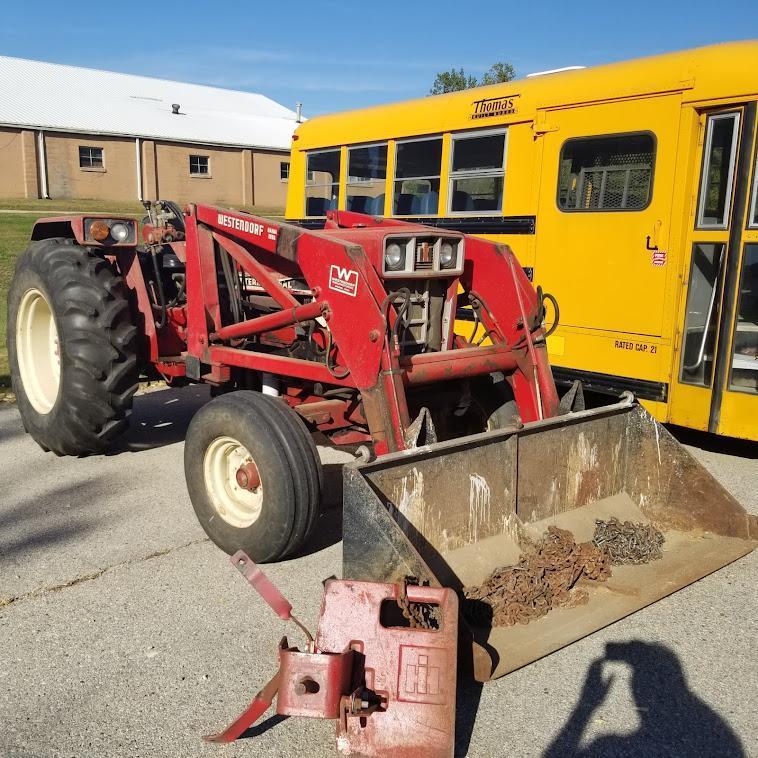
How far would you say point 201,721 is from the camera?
2996 mm

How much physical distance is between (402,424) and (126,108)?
30926 millimetres

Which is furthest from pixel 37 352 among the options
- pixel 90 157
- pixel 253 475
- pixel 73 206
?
pixel 90 157

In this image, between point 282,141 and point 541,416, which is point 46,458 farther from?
point 282,141

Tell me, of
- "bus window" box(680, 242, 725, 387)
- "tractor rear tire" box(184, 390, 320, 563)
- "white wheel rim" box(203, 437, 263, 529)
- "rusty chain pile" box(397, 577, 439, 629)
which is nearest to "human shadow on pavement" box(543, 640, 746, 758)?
"rusty chain pile" box(397, 577, 439, 629)

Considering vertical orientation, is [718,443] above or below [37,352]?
below

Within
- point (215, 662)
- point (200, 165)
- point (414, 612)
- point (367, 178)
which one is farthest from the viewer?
point (200, 165)

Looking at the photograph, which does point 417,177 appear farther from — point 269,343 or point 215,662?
point 215,662

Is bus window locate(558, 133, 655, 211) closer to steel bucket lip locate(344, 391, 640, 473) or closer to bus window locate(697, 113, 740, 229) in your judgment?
bus window locate(697, 113, 740, 229)

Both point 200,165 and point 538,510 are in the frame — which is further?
point 200,165

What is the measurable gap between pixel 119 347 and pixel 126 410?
45 centimetres

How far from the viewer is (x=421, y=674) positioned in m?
2.83

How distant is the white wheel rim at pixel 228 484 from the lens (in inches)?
170

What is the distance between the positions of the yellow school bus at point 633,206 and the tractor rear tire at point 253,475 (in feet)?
11.3

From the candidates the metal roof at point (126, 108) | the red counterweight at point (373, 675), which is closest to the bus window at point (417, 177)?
the red counterweight at point (373, 675)
